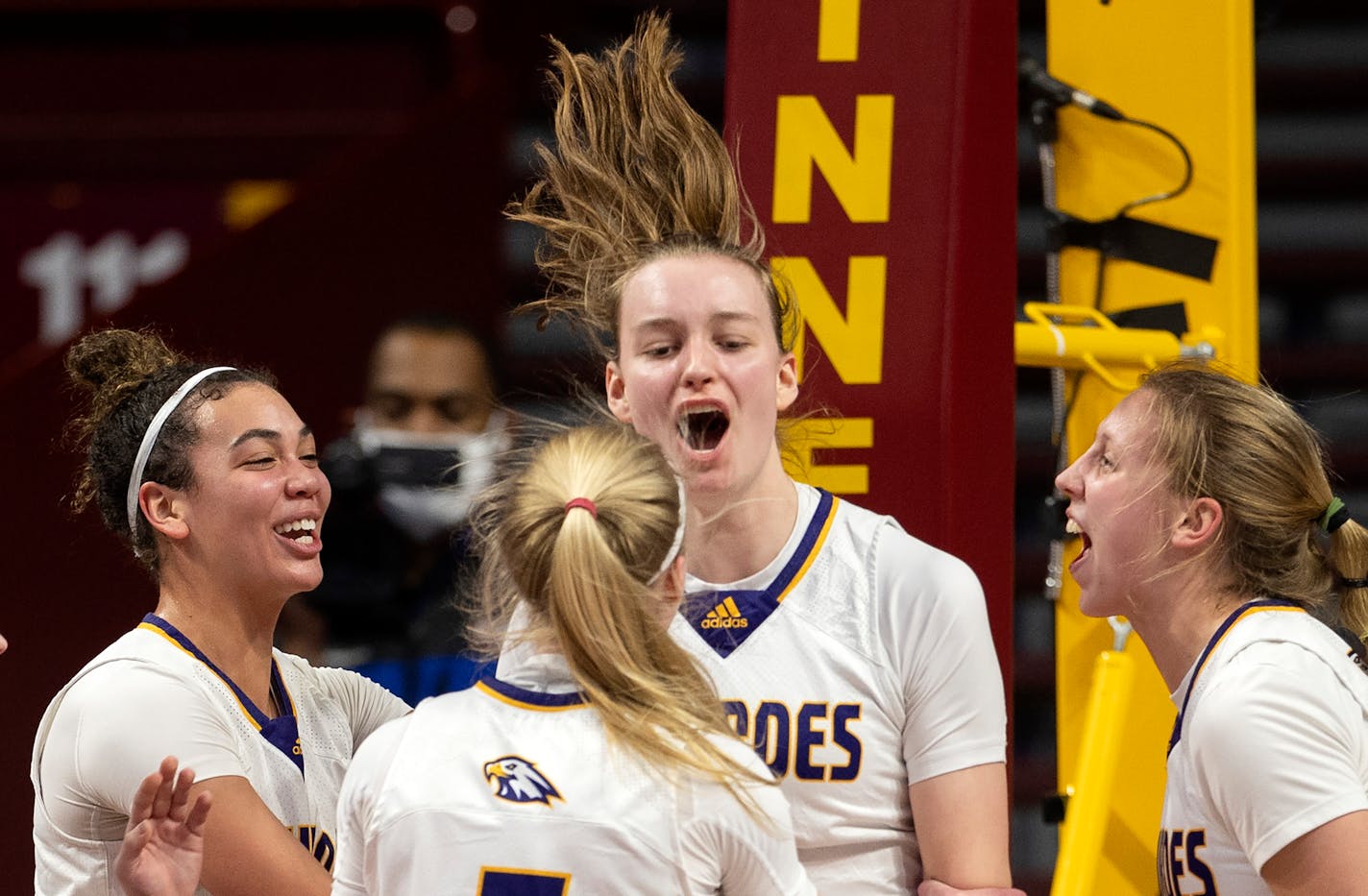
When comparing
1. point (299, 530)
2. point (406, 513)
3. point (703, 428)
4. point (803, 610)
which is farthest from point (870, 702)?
point (406, 513)

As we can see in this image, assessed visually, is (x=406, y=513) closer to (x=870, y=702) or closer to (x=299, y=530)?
(x=299, y=530)

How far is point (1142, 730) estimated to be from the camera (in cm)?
324

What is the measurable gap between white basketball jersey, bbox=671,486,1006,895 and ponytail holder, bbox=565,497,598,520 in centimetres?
54

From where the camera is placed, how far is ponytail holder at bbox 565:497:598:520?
1895mm

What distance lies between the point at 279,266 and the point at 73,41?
6.14 ft

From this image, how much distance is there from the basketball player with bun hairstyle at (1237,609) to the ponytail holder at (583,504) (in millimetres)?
754

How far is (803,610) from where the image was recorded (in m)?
2.41

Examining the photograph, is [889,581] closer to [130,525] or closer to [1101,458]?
[1101,458]

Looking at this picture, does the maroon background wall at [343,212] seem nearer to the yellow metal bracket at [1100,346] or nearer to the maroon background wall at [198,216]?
the maroon background wall at [198,216]

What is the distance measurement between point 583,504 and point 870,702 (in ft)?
2.06

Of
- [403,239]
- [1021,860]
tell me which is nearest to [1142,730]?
[1021,860]

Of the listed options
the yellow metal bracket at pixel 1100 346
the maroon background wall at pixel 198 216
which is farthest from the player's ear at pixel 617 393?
the maroon background wall at pixel 198 216

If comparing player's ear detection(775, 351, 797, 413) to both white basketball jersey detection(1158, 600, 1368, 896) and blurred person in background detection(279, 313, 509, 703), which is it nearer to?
white basketball jersey detection(1158, 600, 1368, 896)

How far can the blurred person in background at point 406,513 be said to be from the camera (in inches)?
151
